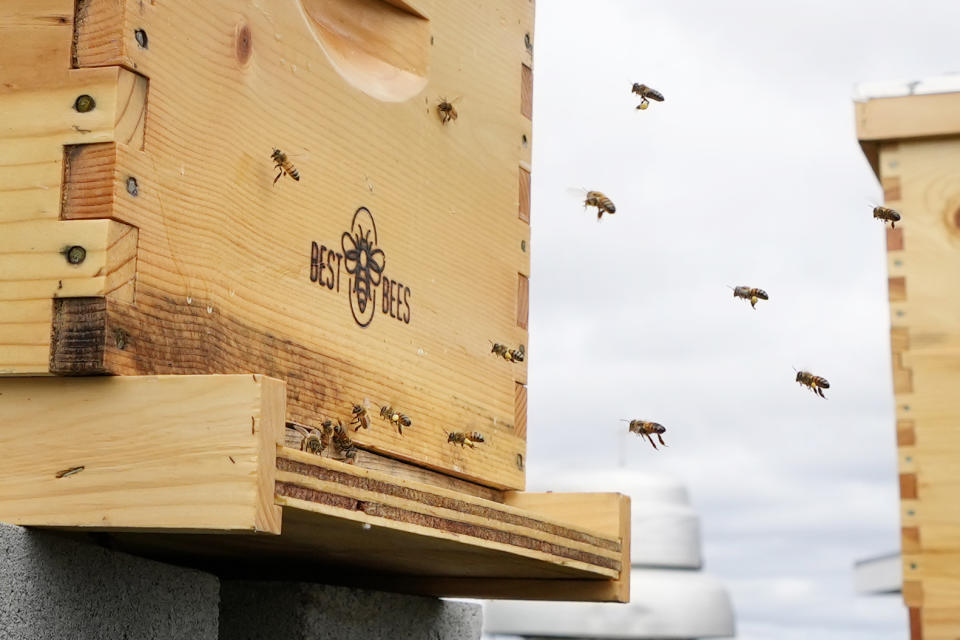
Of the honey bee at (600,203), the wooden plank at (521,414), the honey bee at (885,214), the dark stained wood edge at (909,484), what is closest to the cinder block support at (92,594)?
the wooden plank at (521,414)

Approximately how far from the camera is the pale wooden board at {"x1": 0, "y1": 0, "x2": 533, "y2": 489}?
8.48ft

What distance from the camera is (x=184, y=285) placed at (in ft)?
8.68

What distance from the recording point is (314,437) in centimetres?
291

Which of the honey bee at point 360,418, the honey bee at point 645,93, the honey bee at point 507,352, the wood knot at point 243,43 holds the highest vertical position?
the honey bee at point 645,93

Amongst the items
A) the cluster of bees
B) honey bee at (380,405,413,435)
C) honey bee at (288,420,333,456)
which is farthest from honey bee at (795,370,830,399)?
honey bee at (288,420,333,456)

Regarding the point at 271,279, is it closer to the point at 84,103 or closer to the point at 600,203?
the point at 84,103

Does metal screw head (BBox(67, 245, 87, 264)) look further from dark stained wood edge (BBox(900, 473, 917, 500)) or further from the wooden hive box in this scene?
dark stained wood edge (BBox(900, 473, 917, 500))

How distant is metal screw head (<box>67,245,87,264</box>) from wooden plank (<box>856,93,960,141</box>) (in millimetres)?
4042

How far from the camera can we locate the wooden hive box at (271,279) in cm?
237

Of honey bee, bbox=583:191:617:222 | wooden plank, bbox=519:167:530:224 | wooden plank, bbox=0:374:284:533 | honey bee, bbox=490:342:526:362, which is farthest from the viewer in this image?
honey bee, bbox=583:191:617:222

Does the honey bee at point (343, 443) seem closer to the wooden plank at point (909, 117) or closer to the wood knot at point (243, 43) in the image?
the wood knot at point (243, 43)

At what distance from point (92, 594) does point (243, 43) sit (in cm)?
115

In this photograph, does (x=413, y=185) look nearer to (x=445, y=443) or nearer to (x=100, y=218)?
(x=445, y=443)

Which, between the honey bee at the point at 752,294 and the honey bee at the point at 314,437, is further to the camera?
the honey bee at the point at 752,294
